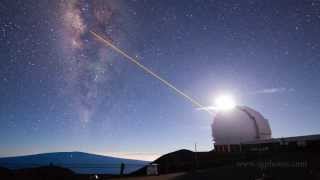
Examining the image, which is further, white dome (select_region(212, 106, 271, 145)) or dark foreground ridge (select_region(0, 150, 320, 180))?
white dome (select_region(212, 106, 271, 145))

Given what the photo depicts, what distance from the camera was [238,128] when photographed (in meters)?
50.7

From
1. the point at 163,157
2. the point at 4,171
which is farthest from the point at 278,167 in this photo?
the point at 163,157

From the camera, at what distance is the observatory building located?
50.1m

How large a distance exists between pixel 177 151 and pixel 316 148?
34.8 m

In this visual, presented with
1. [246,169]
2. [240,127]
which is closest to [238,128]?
[240,127]

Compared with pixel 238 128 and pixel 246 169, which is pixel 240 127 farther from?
pixel 246 169

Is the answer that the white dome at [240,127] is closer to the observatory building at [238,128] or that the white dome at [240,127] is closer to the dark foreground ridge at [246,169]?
the observatory building at [238,128]

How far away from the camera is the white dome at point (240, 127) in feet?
165

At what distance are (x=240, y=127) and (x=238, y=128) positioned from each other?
1.08 feet

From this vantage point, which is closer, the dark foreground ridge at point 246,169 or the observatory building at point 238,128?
the dark foreground ridge at point 246,169

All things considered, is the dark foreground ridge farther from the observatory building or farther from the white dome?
the white dome

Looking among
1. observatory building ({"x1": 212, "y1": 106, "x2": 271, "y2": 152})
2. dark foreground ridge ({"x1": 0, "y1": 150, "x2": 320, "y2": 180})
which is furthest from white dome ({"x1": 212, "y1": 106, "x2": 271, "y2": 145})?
dark foreground ridge ({"x1": 0, "y1": 150, "x2": 320, "y2": 180})

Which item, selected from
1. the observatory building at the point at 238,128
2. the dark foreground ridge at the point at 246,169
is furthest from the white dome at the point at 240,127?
the dark foreground ridge at the point at 246,169

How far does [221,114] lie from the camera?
53969mm
